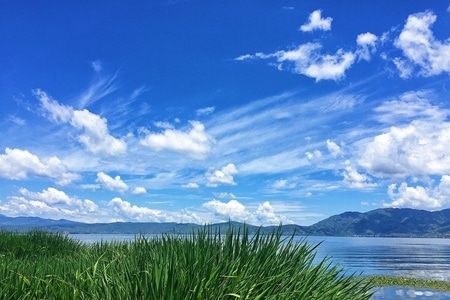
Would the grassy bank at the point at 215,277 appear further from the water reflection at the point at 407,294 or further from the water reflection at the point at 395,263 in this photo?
the water reflection at the point at 407,294

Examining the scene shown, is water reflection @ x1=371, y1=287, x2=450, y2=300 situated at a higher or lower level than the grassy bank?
lower

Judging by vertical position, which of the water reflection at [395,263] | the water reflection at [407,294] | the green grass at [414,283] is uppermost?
the water reflection at [395,263]

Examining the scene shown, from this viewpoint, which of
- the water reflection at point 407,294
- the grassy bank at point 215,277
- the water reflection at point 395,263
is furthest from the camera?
the water reflection at point 395,263

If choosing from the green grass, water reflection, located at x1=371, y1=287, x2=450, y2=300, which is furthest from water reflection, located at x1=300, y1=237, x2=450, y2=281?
water reflection, located at x1=371, y1=287, x2=450, y2=300

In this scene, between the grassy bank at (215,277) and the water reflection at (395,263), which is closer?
the grassy bank at (215,277)

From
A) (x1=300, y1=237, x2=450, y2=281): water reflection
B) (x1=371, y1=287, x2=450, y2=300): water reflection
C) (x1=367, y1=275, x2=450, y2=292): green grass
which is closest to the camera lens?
(x1=371, y1=287, x2=450, y2=300): water reflection

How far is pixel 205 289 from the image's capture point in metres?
5.14

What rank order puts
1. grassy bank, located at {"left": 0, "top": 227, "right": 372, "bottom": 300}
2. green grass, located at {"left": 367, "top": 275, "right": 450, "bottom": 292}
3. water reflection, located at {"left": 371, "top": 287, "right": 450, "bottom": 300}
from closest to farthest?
grassy bank, located at {"left": 0, "top": 227, "right": 372, "bottom": 300}
water reflection, located at {"left": 371, "top": 287, "right": 450, "bottom": 300}
green grass, located at {"left": 367, "top": 275, "right": 450, "bottom": 292}

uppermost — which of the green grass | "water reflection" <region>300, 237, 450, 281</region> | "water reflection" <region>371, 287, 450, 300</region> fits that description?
"water reflection" <region>300, 237, 450, 281</region>

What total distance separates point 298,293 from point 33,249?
14.5m

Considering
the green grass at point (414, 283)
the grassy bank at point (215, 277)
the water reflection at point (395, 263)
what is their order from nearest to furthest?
the grassy bank at point (215, 277) → the green grass at point (414, 283) → the water reflection at point (395, 263)

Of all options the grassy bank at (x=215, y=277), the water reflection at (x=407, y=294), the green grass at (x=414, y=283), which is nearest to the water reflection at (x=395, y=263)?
the green grass at (x=414, y=283)

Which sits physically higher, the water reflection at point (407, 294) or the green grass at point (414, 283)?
the green grass at point (414, 283)

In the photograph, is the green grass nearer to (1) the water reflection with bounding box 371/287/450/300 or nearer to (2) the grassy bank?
(1) the water reflection with bounding box 371/287/450/300
